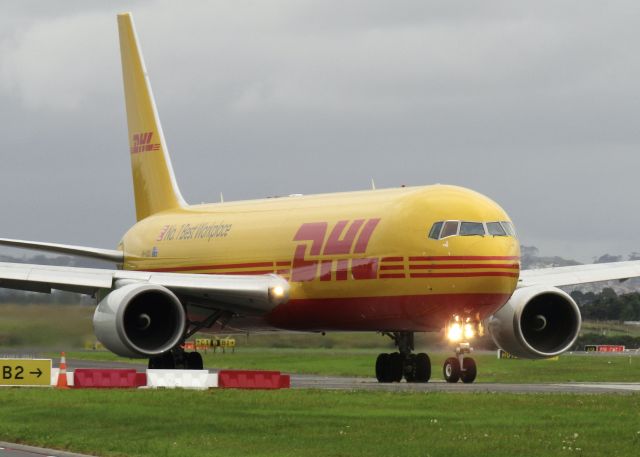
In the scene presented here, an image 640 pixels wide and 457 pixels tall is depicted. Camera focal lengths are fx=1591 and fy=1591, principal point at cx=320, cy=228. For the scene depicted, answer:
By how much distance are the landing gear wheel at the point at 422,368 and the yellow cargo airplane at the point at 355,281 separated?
0.04 m

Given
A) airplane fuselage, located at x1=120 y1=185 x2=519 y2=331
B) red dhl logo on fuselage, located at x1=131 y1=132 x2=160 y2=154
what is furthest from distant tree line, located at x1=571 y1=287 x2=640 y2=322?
airplane fuselage, located at x1=120 y1=185 x2=519 y2=331

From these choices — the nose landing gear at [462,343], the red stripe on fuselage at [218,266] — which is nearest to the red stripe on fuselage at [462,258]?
the nose landing gear at [462,343]

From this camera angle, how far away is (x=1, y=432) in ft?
89.4

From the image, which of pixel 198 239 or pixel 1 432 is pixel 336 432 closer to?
pixel 1 432

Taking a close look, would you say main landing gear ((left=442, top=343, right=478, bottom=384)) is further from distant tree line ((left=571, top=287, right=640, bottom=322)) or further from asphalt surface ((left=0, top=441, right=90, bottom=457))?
distant tree line ((left=571, top=287, right=640, bottom=322))

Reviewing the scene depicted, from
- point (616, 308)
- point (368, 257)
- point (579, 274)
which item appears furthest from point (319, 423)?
point (616, 308)

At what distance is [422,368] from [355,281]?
343 cm

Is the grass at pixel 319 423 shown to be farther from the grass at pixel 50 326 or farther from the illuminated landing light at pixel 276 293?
the grass at pixel 50 326

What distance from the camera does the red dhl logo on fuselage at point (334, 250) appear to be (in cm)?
4134

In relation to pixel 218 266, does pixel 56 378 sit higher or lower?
lower

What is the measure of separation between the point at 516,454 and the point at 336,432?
12.9ft

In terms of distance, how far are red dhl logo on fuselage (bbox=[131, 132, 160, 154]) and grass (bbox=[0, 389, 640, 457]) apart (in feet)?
77.7

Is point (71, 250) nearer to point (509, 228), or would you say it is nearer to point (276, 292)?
point (276, 292)

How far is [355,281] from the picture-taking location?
4150 cm
